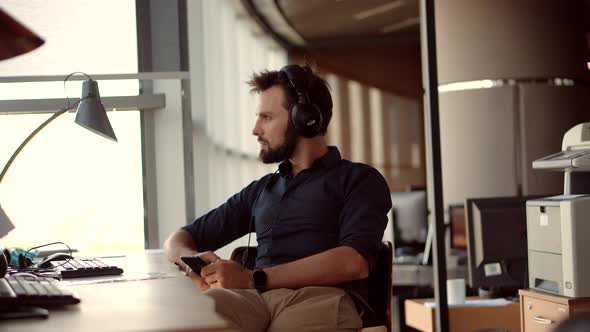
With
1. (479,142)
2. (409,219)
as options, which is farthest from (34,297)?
(479,142)

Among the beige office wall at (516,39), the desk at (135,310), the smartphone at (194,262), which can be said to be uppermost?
the beige office wall at (516,39)

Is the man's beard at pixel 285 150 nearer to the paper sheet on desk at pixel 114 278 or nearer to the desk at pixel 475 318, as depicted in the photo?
the paper sheet on desk at pixel 114 278

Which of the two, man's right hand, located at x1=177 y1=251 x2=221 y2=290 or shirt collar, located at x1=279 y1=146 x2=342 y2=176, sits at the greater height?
shirt collar, located at x1=279 y1=146 x2=342 y2=176

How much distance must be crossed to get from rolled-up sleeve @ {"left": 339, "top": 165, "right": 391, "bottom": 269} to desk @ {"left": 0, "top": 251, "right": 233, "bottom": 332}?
0.65 meters

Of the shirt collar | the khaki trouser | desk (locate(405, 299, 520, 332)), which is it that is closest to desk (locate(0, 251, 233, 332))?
the khaki trouser

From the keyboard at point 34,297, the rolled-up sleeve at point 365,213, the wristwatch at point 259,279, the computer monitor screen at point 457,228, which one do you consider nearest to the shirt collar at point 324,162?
the rolled-up sleeve at point 365,213

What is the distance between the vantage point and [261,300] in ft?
7.80

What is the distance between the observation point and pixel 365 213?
8.07ft

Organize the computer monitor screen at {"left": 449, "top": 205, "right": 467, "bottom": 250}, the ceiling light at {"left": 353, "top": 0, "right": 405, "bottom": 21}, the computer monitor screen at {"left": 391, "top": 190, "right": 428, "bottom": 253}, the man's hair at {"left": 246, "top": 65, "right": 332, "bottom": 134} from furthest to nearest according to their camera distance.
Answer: the ceiling light at {"left": 353, "top": 0, "right": 405, "bottom": 21} → the computer monitor screen at {"left": 391, "top": 190, "right": 428, "bottom": 253} → the computer monitor screen at {"left": 449, "top": 205, "right": 467, "bottom": 250} → the man's hair at {"left": 246, "top": 65, "right": 332, "bottom": 134}

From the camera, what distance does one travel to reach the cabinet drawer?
290 centimetres

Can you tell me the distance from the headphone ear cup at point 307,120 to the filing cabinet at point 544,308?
3.33 feet

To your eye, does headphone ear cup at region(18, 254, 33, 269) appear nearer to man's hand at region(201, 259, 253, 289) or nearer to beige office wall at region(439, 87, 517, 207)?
man's hand at region(201, 259, 253, 289)

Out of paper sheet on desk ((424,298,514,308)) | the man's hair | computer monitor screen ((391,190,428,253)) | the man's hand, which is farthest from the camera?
computer monitor screen ((391,190,428,253))

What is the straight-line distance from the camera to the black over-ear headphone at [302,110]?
105 inches
